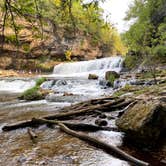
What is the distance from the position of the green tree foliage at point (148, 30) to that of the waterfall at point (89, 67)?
204 inches

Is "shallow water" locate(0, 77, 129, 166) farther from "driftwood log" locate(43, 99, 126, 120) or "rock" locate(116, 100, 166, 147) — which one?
"driftwood log" locate(43, 99, 126, 120)

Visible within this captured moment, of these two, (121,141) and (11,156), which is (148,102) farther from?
(11,156)

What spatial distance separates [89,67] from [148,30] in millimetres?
18158

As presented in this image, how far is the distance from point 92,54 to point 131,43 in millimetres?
32318

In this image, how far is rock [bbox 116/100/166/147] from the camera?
564 centimetres

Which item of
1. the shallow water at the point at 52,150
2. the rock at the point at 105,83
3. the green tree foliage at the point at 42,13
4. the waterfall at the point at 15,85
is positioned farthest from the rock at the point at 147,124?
the waterfall at the point at 15,85

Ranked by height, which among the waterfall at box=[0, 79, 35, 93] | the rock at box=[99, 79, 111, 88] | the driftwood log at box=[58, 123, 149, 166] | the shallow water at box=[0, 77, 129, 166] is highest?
the rock at box=[99, 79, 111, 88]

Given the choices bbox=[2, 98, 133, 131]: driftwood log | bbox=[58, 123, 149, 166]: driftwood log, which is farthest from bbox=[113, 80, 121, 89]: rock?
bbox=[58, 123, 149, 166]: driftwood log

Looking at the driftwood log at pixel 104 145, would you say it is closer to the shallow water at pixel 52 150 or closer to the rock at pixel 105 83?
the shallow water at pixel 52 150

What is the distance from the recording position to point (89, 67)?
1405 inches

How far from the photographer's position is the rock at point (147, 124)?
5645mm

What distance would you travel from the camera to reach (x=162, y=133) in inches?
241

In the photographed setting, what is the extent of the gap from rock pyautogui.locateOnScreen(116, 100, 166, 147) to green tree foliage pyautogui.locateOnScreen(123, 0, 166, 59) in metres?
10.5

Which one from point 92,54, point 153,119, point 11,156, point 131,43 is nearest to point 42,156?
point 11,156
